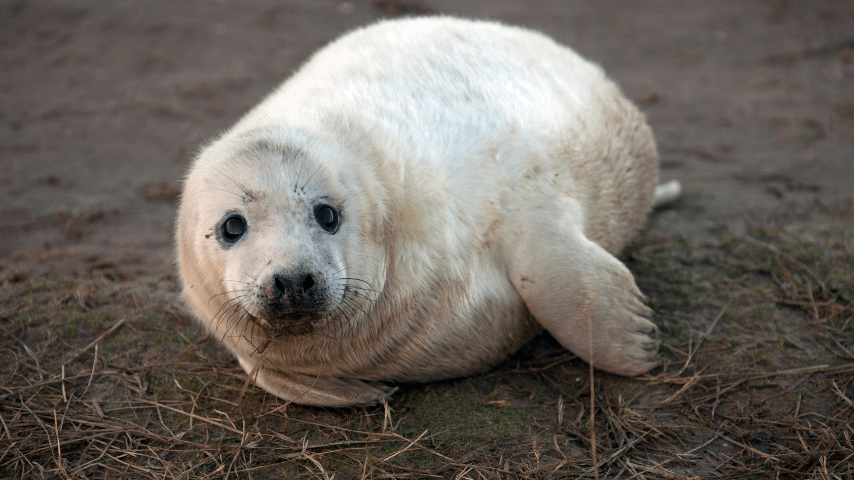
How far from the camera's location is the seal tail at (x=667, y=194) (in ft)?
14.1

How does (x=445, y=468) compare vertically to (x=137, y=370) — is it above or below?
above

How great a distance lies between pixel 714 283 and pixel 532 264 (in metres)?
1.20

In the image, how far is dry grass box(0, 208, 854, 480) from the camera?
233 centimetres

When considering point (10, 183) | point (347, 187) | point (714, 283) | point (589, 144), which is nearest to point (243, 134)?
point (347, 187)

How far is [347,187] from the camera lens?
2.38 metres

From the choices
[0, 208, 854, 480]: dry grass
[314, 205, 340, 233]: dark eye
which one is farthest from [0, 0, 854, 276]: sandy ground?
[314, 205, 340, 233]: dark eye

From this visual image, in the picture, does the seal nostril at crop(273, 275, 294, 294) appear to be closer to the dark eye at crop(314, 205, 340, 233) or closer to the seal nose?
the seal nose

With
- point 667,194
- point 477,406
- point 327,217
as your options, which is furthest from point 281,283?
point 667,194

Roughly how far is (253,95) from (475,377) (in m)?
4.31

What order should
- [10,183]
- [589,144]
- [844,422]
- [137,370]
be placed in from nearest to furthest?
Result: [844,422], [137,370], [589,144], [10,183]

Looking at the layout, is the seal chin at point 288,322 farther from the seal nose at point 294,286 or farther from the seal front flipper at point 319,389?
the seal front flipper at point 319,389

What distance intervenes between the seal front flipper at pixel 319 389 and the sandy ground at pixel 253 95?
154 centimetres

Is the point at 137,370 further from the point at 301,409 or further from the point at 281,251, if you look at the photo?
the point at 281,251

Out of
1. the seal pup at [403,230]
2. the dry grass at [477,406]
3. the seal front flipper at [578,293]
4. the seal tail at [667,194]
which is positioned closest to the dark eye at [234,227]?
the seal pup at [403,230]
